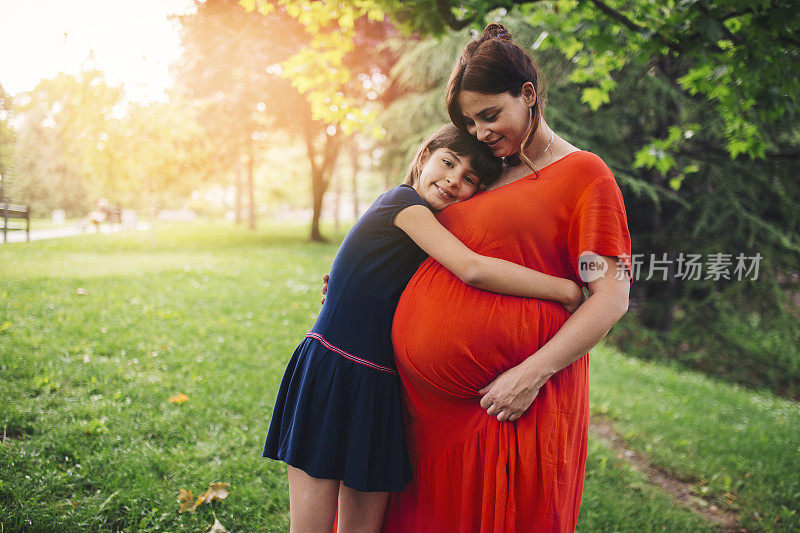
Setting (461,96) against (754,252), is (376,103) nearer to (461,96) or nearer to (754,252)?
(754,252)

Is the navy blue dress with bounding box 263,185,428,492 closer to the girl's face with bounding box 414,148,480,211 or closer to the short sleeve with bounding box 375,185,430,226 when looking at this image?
the short sleeve with bounding box 375,185,430,226

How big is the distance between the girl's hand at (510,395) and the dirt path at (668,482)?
2.66 m

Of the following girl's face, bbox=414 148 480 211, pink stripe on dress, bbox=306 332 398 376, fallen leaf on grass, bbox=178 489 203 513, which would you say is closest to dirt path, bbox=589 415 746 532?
pink stripe on dress, bbox=306 332 398 376

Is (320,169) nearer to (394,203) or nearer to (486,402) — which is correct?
(394,203)

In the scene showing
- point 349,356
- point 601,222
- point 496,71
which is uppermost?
point 496,71

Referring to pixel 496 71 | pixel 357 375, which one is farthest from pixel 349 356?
pixel 496 71

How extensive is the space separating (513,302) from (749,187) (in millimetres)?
7374

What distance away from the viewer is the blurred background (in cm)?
339

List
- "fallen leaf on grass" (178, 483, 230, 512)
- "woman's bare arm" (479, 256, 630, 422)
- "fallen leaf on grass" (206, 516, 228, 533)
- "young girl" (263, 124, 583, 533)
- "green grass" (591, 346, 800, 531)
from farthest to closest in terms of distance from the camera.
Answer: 1. "green grass" (591, 346, 800, 531)
2. "fallen leaf on grass" (178, 483, 230, 512)
3. "fallen leaf on grass" (206, 516, 228, 533)
4. "young girl" (263, 124, 583, 533)
5. "woman's bare arm" (479, 256, 630, 422)

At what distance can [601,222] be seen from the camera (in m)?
1.55

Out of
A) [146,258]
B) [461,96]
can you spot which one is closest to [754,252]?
[461,96]

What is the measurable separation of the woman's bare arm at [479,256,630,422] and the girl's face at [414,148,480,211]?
0.55 metres

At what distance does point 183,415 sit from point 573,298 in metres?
2.89

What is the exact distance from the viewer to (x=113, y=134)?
7.33 meters
